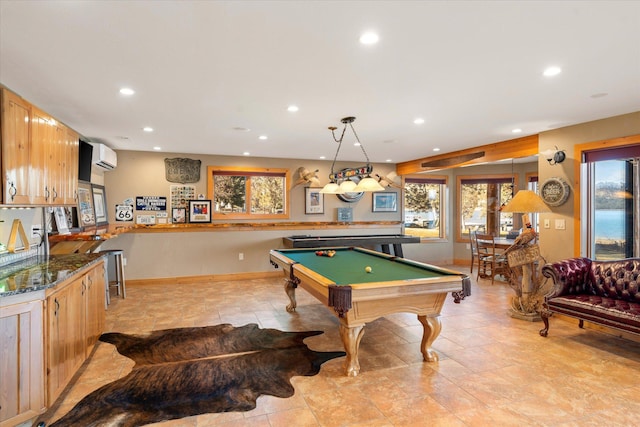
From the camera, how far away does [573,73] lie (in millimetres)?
2744

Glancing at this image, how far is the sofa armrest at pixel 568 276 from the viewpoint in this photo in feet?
12.5

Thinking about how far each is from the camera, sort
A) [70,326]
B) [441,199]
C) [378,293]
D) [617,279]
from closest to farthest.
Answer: [70,326], [378,293], [617,279], [441,199]

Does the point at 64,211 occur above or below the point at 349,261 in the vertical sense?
above

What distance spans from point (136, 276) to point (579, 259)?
6541mm

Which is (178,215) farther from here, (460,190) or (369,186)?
(460,190)

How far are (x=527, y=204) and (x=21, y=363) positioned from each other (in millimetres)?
4864

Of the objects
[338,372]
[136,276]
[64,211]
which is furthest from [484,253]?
[64,211]

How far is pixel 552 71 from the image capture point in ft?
8.87

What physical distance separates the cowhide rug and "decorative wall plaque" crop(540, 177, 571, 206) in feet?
11.0

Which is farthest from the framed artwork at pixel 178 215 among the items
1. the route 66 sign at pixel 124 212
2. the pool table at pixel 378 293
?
the pool table at pixel 378 293

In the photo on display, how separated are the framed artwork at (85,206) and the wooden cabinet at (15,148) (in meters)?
2.41

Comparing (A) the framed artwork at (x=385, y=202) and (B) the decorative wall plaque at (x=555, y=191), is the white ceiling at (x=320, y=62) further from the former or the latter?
(A) the framed artwork at (x=385, y=202)

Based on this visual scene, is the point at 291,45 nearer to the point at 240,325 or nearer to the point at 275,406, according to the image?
the point at 275,406

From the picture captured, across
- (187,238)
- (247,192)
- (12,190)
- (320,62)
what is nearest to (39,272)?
(12,190)
